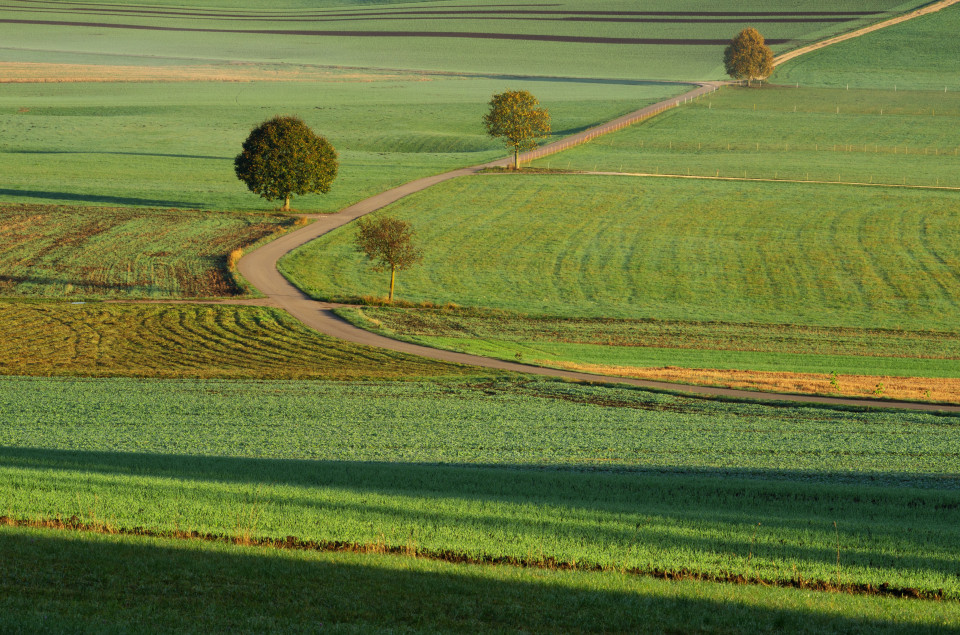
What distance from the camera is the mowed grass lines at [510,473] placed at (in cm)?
1819

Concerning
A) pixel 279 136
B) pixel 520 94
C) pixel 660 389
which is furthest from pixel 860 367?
pixel 520 94

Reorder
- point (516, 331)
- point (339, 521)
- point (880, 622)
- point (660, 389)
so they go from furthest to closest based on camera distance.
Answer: point (516, 331), point (660, 389), point (339, 521), point (880, 622)

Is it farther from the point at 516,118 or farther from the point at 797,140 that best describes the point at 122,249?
the point at 797,140

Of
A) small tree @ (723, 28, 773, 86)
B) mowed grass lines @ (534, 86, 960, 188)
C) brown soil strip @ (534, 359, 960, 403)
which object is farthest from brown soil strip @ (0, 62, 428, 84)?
brown soil strip @ (534, 359, 960, 403)

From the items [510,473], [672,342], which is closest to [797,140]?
[672,342]

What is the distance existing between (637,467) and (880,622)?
1274cm

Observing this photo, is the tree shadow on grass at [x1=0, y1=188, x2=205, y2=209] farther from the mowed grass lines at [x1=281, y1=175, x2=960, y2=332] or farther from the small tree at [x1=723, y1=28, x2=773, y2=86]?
the small tree at [x1=723, y1=28, x2=773, y2=86]

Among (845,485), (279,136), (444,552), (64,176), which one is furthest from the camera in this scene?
(64,176)

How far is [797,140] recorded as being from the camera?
125062 mm

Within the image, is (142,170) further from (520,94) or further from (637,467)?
(637,467)

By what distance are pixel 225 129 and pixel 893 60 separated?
123 m

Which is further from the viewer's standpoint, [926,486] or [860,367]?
[860,367]

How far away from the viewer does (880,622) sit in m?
14.4

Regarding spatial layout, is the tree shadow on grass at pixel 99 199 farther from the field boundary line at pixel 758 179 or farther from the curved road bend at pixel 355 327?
the field boundary line at pixel 758 179
